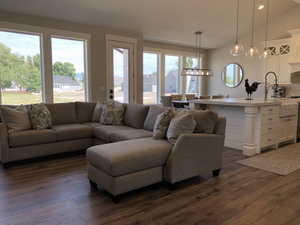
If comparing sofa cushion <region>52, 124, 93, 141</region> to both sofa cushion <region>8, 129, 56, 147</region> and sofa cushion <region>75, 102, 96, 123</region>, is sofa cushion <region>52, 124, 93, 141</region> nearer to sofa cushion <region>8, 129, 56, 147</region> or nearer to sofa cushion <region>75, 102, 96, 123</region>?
sofa cushion <region>8, 129, 56, 147</region>

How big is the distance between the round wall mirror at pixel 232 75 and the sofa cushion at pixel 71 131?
18.6 feet

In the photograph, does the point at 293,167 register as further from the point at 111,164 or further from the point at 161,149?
the point at 111,164

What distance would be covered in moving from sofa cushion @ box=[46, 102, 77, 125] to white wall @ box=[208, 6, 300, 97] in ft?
18.2

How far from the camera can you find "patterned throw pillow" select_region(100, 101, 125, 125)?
465 centimetres

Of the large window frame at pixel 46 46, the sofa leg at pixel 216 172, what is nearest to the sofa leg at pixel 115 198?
the sofa leg at pixel 216 172

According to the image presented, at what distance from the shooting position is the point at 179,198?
2.73 m

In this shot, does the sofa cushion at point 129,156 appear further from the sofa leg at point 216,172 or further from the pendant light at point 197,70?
the pendant light at point 197,70

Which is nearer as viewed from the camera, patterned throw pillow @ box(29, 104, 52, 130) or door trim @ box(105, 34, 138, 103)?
patterned throw pillow @ box(29, 104, 52, 130)

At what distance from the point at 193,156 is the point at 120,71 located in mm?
3936

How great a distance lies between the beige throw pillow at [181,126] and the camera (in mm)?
3037

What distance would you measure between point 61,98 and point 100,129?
175 centimetres

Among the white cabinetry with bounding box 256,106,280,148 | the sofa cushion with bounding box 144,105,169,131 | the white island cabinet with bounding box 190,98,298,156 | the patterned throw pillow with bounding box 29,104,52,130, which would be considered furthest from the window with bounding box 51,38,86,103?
the white cabinetry with bounding box 256,106,280,148

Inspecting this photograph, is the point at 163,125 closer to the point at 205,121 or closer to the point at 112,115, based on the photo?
the point at 205,121

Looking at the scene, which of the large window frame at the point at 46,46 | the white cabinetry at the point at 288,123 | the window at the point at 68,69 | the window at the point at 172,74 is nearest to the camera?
the large window frame at the point at 46,46
